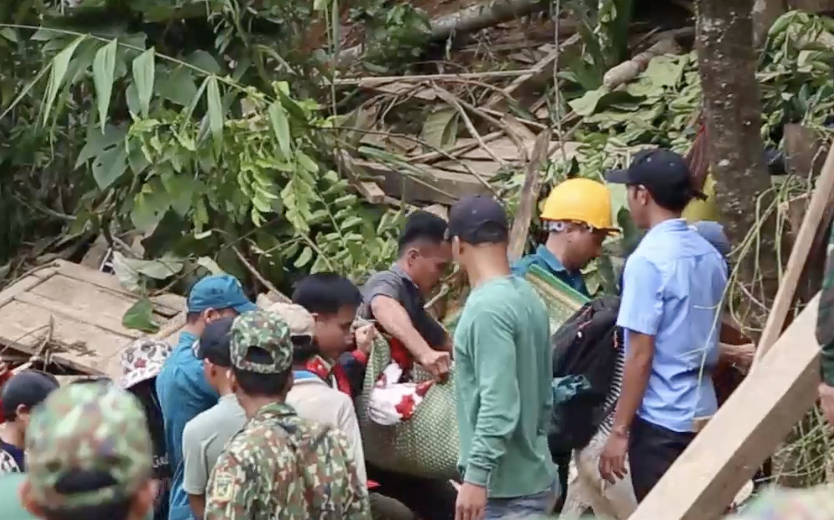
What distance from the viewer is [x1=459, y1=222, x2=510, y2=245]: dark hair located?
3.64 meters

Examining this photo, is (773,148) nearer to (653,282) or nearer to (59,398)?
(653,282)

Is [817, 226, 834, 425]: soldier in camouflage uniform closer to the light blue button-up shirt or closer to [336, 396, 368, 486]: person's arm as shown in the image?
the light blue button-up shirt

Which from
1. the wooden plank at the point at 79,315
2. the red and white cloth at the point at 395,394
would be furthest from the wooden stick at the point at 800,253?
the wooden plank at the point at 79,315

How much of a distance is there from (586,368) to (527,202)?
6.39ft

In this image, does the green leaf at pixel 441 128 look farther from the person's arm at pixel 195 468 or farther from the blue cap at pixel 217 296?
the person's arm at pixel 195 468

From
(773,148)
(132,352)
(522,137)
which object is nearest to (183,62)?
(522,137)

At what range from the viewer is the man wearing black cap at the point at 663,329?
155 inches

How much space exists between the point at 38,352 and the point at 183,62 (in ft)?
5.90

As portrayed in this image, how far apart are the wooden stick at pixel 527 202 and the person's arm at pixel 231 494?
2.88m

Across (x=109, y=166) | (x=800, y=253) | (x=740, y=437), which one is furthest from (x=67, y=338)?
(x=740, y=437)

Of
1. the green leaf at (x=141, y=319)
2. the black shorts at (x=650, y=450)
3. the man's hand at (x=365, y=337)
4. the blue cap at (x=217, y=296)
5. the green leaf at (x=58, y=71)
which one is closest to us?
the black shorts at (x=650, y=450)

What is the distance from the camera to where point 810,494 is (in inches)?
64.0

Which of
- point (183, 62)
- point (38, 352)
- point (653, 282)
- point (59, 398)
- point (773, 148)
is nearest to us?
point (59, 398)

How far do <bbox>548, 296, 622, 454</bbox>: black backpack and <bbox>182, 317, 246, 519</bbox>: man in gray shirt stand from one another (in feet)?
4.00
